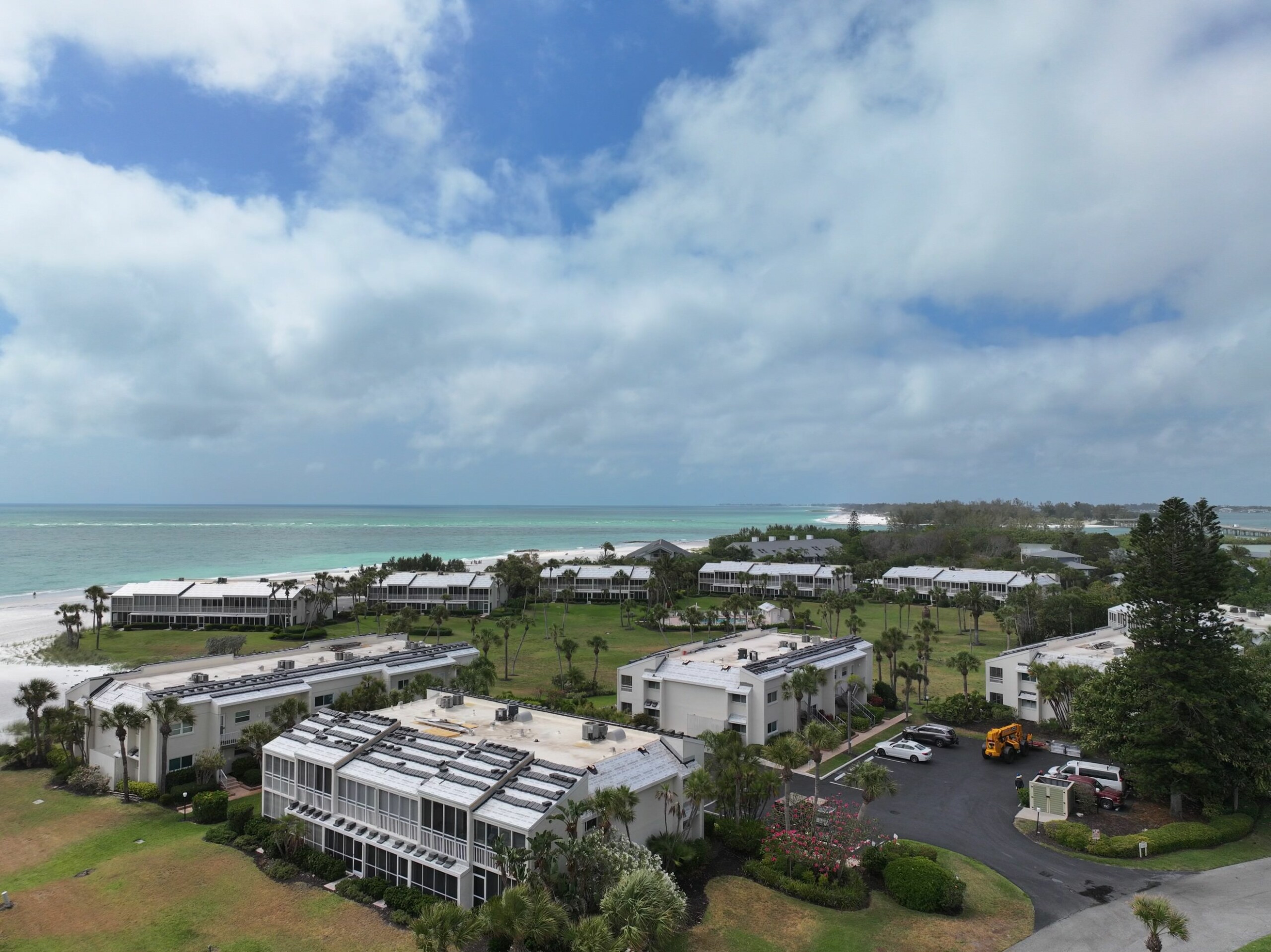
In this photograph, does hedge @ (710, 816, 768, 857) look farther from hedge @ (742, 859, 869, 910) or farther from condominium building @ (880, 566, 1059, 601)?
condominium building @ (880, 566, 1059, 601)

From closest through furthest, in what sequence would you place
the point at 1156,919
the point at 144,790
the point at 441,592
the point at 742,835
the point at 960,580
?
the point at 1156,919 < the point at 742,835 < the point at 144,790 < the point at 441,592 < the point at 960,580

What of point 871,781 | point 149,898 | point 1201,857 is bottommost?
point 1201,857

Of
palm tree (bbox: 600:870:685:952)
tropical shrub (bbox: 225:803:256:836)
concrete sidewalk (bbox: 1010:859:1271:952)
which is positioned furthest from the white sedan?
tropical shrub (bbox: 225:803:256:836)

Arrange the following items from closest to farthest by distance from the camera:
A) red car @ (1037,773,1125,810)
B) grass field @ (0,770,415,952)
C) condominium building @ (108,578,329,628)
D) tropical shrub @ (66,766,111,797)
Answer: grass field @ (0,770,415,952) < red car @ (1037,773,1125,810) < tropical shrub @ (66,766,111,797) < condominium building @ (108,578,329,628)

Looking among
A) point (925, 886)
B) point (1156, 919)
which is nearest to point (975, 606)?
point (925, 886)

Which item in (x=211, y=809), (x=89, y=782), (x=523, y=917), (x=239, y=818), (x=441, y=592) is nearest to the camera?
(x=523, y=917)

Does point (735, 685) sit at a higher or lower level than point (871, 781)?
lower

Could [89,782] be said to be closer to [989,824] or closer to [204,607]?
[989,824]

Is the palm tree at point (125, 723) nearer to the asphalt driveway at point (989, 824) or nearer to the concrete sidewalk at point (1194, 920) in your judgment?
the asphalt driveway at point (989, 824)
